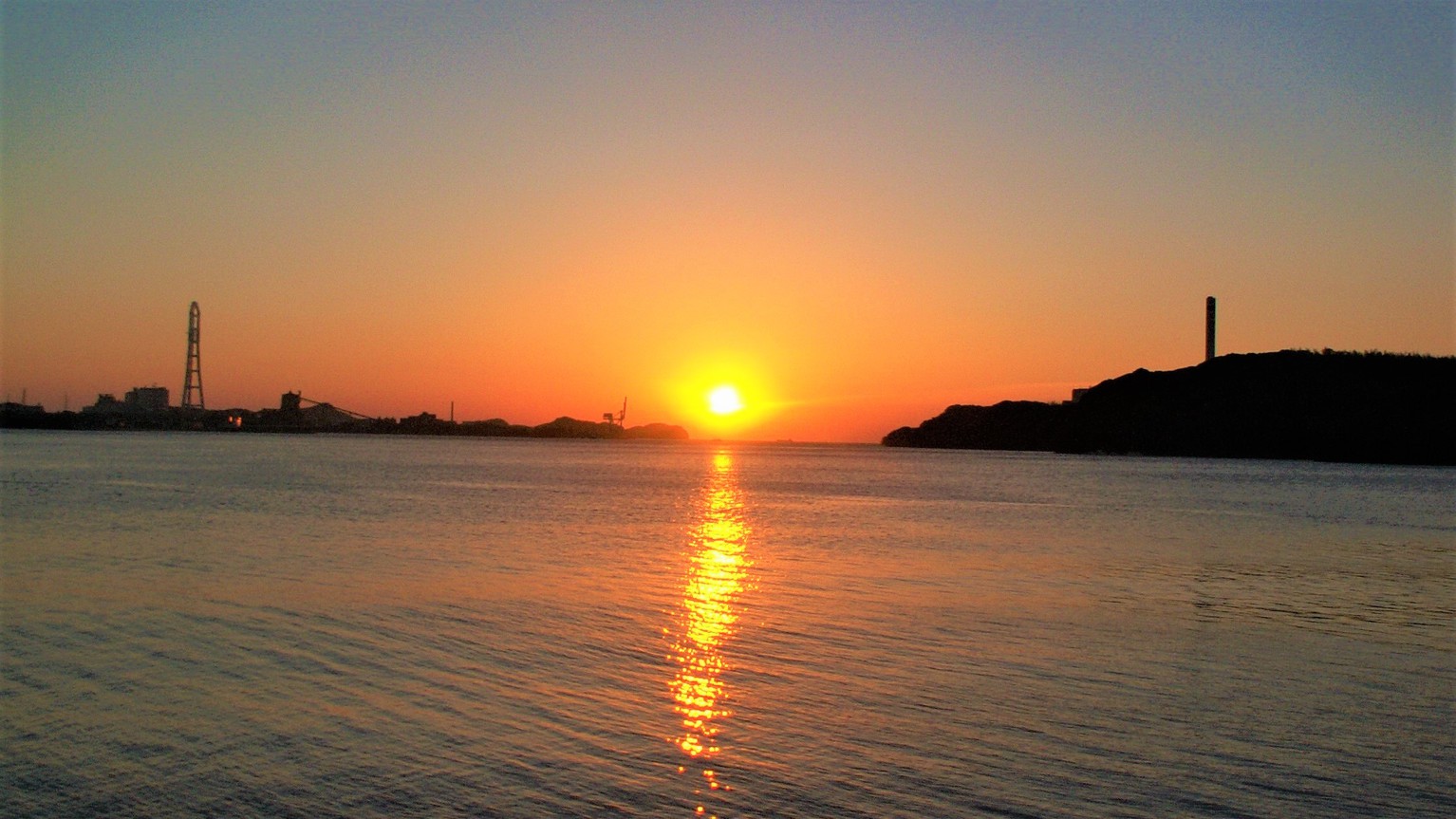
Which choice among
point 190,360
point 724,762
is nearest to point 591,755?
point 724,762

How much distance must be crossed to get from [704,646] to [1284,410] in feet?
399

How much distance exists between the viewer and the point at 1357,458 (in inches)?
4205

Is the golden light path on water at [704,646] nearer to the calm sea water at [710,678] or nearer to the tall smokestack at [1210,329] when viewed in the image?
the calm sea water at [710,678]

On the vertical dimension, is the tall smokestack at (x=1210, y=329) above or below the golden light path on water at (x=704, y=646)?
above

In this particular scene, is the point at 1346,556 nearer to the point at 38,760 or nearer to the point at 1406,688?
the point at 1406,688

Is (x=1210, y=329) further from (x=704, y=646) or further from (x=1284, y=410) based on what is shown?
(x=704, y=646)

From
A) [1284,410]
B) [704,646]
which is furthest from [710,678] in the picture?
[1284,410]

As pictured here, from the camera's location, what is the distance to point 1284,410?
114688 mm

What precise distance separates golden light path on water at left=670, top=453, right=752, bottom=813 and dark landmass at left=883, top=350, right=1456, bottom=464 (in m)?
104

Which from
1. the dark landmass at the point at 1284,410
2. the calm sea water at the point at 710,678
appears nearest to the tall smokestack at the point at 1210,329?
the dark landmass at the point at 1284,410

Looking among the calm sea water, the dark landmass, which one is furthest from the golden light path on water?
the dark landmass

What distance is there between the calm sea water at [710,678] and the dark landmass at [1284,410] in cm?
10054

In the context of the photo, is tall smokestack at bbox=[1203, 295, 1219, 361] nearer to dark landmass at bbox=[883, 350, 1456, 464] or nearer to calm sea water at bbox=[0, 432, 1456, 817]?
dark landmass at bbox=[883, 350, 1456, 464]

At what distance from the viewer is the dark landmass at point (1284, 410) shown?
343ft
